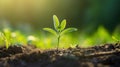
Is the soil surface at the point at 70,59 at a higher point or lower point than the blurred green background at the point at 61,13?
lower

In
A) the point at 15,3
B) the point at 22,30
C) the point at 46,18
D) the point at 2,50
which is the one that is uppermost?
the point at 15,3

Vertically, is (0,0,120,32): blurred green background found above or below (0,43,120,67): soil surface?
above

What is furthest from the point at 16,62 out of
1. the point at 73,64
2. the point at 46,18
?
the point at 46,18

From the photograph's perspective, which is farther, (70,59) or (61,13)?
(61,13)

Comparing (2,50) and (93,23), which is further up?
(93,23)

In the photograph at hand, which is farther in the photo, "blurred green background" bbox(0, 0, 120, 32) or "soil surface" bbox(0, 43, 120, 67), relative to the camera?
"blurred green background" bbox(0, 0, 120, 32)

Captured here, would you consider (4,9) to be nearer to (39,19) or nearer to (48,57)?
(39,19)

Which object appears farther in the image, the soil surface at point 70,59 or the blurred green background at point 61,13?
the blurred green background at point 61,13

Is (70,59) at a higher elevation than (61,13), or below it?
below
